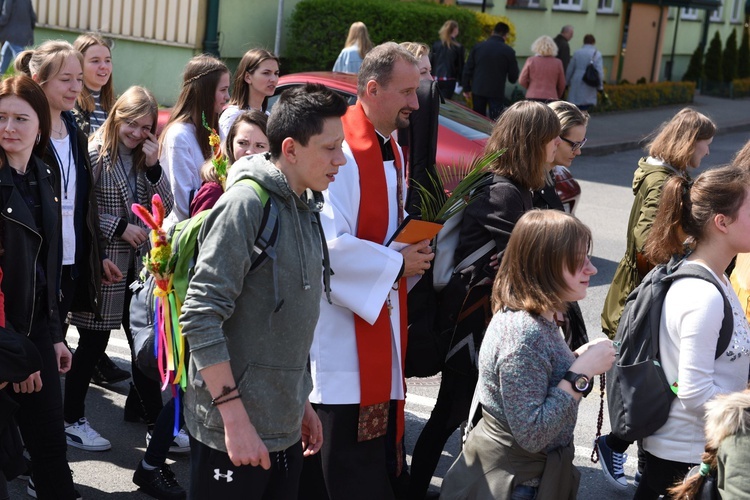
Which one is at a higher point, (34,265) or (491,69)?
(491,69)

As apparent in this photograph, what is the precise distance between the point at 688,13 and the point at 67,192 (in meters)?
27.4

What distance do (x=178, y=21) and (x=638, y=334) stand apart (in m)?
12.8

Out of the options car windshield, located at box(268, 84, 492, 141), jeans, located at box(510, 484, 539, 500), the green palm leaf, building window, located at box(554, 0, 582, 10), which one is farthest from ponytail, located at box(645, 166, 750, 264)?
building window, located at box(554, 0, 582, 10)

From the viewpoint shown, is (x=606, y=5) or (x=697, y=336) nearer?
(x=697, y=336)

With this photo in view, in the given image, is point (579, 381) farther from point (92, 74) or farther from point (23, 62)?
point (92, 74)

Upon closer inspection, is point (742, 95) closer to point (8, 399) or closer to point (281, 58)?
point (281, 58)

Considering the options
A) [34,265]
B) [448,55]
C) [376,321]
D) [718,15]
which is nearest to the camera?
[34,265]

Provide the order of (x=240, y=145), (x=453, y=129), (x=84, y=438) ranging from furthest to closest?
(x=453, y=129)
(x=84, y=438)
(x=240, y=145)

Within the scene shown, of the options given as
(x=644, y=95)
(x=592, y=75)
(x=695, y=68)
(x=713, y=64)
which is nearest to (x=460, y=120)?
(x=592, y=75)

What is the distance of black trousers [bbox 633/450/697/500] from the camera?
365cm

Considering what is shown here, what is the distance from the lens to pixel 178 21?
1524 centimetres

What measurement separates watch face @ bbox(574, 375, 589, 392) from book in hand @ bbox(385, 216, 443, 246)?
1022 mm

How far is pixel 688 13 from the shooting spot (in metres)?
28.8

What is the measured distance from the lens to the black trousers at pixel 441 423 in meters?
4.43
